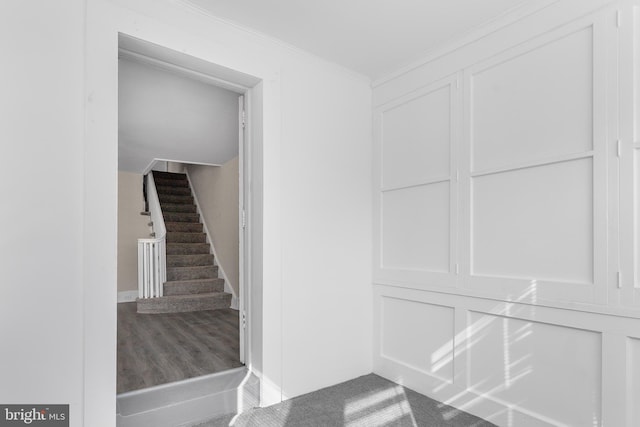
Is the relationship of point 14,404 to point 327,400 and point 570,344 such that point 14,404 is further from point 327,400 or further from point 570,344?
point 570,344

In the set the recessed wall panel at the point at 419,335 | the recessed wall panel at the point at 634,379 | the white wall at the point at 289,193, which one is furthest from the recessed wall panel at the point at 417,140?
the recessed wall panel at the point at 634,379

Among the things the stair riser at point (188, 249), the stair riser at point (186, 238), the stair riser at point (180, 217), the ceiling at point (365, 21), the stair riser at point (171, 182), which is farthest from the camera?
the stair riser at point (171, 182)

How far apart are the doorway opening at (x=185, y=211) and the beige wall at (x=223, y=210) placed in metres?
0.02

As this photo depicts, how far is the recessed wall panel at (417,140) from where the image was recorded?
8.04 feet

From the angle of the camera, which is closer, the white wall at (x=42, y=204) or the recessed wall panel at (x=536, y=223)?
the white wall at (x=42, y=204)

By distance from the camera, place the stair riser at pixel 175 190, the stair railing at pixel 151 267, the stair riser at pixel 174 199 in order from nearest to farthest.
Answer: the stair railing at pixel 151 267
the stair riser at pixel 174 199
the stair riser at pixel 175 190

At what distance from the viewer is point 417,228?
2.61m

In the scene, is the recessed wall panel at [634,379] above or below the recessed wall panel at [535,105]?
below

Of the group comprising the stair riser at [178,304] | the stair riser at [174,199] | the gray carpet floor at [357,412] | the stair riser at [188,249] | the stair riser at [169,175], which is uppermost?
the stair riser at [169,175]

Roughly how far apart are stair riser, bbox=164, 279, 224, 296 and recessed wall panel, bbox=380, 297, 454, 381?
3110 millimetres

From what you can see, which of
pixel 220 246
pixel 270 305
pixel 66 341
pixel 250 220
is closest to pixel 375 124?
pixel 250 220

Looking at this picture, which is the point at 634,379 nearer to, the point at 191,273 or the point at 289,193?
the point at 289,193

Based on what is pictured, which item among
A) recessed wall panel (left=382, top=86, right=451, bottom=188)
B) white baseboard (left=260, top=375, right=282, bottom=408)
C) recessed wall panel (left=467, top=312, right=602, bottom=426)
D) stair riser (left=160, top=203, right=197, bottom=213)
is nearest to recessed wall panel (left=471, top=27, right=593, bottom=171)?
recessed wall panel (left=382, top=86, right=451, bottom=188)

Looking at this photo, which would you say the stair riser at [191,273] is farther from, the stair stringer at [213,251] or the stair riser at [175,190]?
the stair riser at [175,190]
